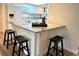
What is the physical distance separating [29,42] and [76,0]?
2.22ft

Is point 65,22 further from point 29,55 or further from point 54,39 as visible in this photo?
point 29,55

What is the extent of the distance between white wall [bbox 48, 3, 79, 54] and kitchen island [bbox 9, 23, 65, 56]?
7 centimetres

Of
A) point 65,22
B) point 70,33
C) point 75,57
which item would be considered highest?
point 65,22

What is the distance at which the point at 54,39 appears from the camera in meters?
1.19

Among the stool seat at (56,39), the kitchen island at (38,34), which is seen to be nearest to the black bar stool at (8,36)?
the kitchen island at (38,34)

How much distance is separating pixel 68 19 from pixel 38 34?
40 cm

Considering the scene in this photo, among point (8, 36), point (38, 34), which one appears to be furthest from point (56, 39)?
point (8, 36)

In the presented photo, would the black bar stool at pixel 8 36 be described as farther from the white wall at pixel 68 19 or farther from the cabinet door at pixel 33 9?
the white wall at pixel 68 19

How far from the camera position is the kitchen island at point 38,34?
45.4 inches

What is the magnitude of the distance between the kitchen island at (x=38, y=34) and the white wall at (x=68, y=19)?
0.07 meters

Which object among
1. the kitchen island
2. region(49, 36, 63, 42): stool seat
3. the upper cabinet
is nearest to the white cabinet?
the upper cabinet

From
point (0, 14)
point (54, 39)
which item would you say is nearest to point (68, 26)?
point (54, 39)

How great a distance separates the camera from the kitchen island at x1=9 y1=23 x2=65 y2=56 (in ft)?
3.79

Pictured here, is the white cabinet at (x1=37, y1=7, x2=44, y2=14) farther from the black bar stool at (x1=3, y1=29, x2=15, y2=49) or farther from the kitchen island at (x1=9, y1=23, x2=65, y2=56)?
the black bar stool at (x1=3, y1=29, x2=15, y2=49)
